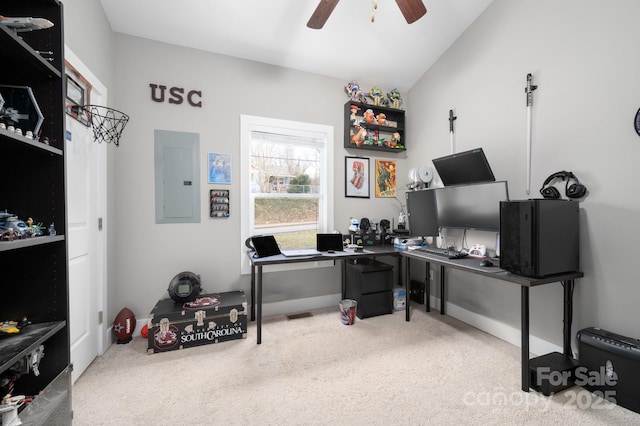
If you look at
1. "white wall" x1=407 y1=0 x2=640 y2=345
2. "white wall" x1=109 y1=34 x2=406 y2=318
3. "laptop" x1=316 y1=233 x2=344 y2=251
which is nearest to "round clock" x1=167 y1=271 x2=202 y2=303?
"white wall" x1=109 y1=34 x2=406 y2=318

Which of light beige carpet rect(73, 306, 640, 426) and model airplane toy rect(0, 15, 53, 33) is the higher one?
model airplane toy rect(0, 15, 53, 33)

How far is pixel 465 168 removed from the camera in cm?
262

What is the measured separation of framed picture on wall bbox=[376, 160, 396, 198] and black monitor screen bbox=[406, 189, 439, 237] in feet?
1.76

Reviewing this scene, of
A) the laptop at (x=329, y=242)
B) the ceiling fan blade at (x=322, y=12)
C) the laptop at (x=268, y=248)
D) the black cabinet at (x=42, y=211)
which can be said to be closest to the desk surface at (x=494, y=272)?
the laptop at (x=329, y=242)

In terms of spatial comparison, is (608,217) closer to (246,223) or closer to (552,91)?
(552,91)

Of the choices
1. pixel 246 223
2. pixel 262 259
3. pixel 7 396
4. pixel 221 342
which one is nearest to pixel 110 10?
pixel 246 223

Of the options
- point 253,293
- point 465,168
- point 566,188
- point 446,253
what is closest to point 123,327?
point 253,293

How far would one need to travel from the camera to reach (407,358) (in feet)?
7.30

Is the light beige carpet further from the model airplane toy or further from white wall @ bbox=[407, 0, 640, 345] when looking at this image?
the model airplane toy

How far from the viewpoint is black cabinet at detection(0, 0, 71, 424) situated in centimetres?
113

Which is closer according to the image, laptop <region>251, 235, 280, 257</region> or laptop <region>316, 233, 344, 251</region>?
laptop <region>251, 235, 280, 257</region>

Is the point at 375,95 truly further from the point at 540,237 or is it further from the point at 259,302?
the point at 259,302

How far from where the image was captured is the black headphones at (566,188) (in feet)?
6.51

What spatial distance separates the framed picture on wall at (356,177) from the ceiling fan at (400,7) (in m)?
1.61
